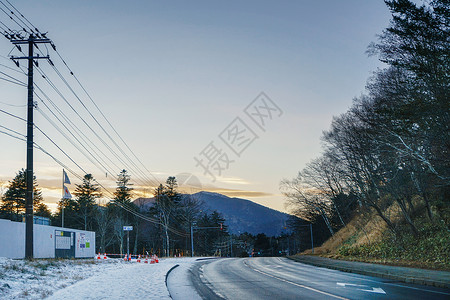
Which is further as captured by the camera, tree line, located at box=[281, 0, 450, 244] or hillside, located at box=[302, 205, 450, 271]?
hillside, located at box=[302, 205, 450, 271]

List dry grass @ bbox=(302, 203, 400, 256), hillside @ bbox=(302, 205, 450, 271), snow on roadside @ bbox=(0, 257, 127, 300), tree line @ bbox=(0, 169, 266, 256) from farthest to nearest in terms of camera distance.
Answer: tree line @ bbox=(0, 169, 266, 256), dry grass @ bbox=(302, 203, 400, 256), hillside @ bbox=(302, 205, 450, 271), snow on roadside @ bbox=(0, 257, 127, 300)

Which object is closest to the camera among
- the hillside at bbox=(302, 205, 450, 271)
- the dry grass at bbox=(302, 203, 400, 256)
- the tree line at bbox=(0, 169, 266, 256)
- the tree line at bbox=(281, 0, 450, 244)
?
the tree line at bbox=(281, 0, 450, 244)

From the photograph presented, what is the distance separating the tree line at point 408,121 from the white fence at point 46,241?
27.6m

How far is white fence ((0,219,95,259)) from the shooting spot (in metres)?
30.3

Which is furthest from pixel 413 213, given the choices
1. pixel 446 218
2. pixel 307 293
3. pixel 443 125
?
pixel 307 293

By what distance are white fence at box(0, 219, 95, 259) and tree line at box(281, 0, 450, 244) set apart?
90.6ft

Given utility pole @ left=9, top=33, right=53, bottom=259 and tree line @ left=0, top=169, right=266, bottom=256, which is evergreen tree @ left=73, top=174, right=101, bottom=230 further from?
utility pole @ left=9, top=33, right=53, bottom=259

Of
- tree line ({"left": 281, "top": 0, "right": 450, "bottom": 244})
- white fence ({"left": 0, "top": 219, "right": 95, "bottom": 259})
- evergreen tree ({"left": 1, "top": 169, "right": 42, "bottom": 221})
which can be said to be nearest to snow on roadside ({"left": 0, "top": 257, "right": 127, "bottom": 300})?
white fence ({"left": 0, "top": 219, "right": 95, "bottom": 259})

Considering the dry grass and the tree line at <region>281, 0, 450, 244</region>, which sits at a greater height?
the tree line at <region>281, 0, 450, 244</region>

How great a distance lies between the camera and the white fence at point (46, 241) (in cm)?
3027

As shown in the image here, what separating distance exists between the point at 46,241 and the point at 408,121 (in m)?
30.5

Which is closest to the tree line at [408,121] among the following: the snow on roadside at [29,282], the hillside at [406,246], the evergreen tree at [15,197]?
the hillside at [406,246]

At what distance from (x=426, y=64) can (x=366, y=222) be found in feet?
119

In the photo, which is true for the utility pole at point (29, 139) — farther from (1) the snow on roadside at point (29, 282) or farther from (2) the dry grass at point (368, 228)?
(2) the dry grass at point (368, 228)
